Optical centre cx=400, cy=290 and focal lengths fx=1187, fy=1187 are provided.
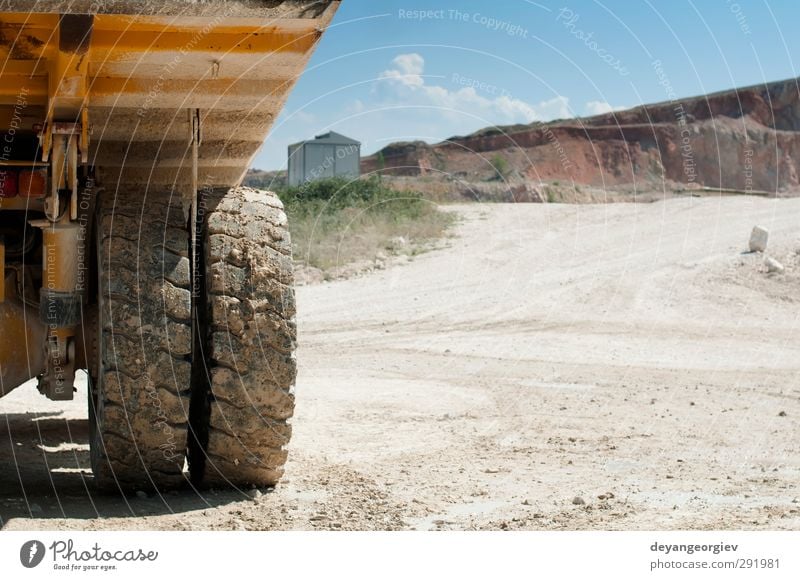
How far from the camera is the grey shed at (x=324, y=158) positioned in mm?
25328

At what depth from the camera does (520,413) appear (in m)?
8.08

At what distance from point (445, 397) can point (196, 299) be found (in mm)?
3889

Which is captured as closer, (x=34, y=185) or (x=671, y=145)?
(x=34, y=185)

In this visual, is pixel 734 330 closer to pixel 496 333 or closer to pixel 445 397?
pixel 496 333

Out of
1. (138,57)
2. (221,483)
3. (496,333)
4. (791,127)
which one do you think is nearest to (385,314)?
(496,333)

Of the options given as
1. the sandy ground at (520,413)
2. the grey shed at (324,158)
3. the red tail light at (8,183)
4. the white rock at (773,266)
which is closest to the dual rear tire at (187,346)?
the sandy ground at (520,413)

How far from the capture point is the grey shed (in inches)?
997

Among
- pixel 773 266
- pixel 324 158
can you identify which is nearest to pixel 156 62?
pixel 773 266

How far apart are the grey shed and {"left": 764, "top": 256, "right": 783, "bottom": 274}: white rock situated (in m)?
9.79

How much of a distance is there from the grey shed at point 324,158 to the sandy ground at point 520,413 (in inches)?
290

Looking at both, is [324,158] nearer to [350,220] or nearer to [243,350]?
[350,220]

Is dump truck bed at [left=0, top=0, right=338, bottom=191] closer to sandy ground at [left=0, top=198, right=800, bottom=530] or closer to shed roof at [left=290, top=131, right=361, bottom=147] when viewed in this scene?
sandy ground at [left=0, top=198, right=800, bottom=530]
